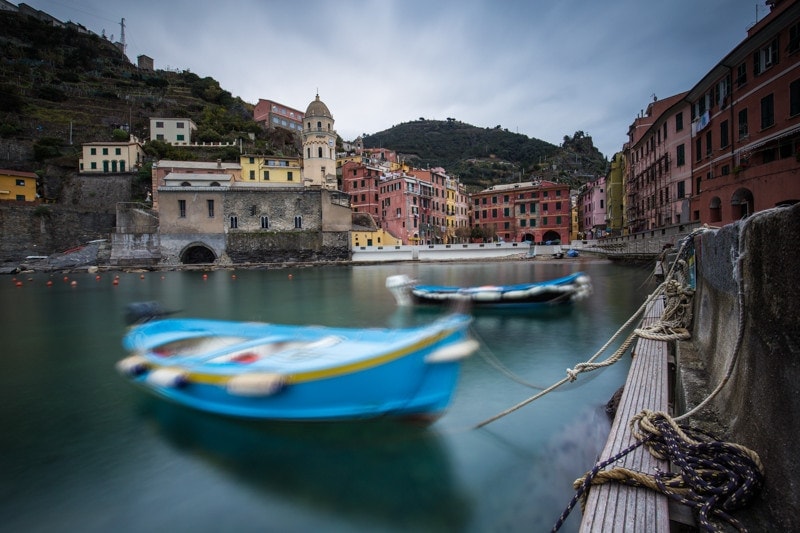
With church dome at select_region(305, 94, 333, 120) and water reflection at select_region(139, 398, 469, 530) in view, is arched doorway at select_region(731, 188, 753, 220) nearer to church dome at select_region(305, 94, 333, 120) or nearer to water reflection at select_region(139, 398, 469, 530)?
water reflection at select_region(139, 398, 469, 530)

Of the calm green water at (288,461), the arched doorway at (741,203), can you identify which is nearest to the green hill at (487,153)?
the arched doorway at (741,203)

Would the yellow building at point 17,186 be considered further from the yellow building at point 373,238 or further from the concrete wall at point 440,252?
the concrete wall at point 440,252

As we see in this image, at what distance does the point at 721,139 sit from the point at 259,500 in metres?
26.9

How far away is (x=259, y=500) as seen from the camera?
4.55 metres

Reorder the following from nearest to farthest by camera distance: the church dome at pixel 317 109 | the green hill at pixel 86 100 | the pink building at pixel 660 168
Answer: the pink building at pixel 660 168
the church dome at pixel 317 109
the green hill at pixel 86 100

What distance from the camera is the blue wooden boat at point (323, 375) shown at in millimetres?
4926

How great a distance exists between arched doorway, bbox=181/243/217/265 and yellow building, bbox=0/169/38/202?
1689cm

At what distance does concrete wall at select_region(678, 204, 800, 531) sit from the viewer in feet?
5.75

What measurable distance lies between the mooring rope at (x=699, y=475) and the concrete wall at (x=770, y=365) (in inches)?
3.1

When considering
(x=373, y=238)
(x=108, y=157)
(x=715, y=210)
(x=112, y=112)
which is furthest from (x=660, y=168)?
(x=112, y=112)

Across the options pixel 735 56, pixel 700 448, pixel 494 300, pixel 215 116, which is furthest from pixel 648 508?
pixel 215 116

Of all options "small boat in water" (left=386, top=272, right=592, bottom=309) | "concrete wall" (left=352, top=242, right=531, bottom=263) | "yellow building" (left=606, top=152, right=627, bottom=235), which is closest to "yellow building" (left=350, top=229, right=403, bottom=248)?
"concrete wall" (left=352, top=242, right=531, bottom=263)

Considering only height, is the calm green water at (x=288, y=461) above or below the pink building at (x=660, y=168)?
below

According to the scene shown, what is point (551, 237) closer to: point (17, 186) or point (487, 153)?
point (487, 153)
